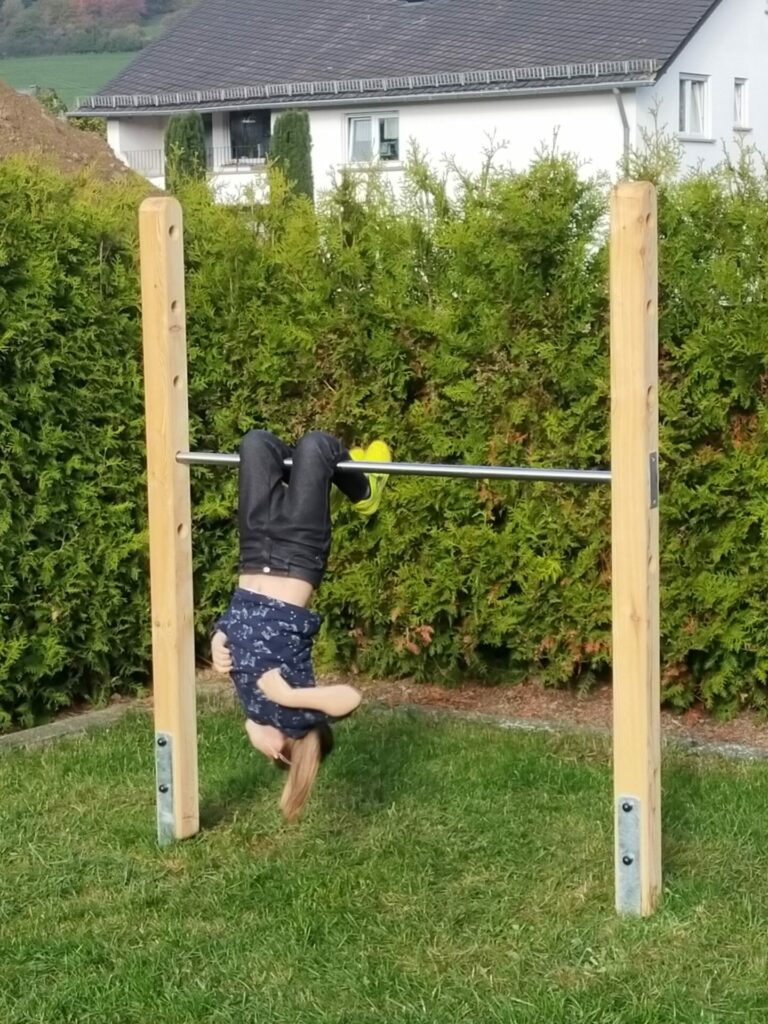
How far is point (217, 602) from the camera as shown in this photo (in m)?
7.81

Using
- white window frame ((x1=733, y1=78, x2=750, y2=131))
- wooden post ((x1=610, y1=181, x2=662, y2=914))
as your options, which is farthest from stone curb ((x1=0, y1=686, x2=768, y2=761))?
white window frame ((x1=733, y1=78, x2=750, y2=131))

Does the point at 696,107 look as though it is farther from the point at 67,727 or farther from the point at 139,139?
the point at 67,727

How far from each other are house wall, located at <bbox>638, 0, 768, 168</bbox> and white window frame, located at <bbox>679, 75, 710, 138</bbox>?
0.39ft

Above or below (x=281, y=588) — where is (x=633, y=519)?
above

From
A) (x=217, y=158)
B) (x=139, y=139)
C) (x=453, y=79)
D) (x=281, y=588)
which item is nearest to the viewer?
(x=281, y=588)

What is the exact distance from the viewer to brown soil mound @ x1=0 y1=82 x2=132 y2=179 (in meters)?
13.8

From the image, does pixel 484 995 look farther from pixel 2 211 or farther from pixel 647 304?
pixel 2 211

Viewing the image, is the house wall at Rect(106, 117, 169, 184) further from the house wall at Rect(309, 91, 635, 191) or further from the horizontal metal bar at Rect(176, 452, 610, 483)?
the horizontal metal bar at Rect(176, 452, 610, 483)

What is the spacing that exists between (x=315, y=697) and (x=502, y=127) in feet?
91.6

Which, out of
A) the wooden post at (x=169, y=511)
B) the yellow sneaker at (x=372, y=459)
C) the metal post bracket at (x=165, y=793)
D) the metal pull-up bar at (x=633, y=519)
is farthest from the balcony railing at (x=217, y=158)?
the metal pull-up bar at (x=633, y=519)

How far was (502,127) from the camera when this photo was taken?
3111cm

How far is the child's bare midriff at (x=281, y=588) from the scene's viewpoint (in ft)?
16.1

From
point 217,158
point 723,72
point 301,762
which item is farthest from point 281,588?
point 217,158

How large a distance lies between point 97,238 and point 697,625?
334 centimetres
